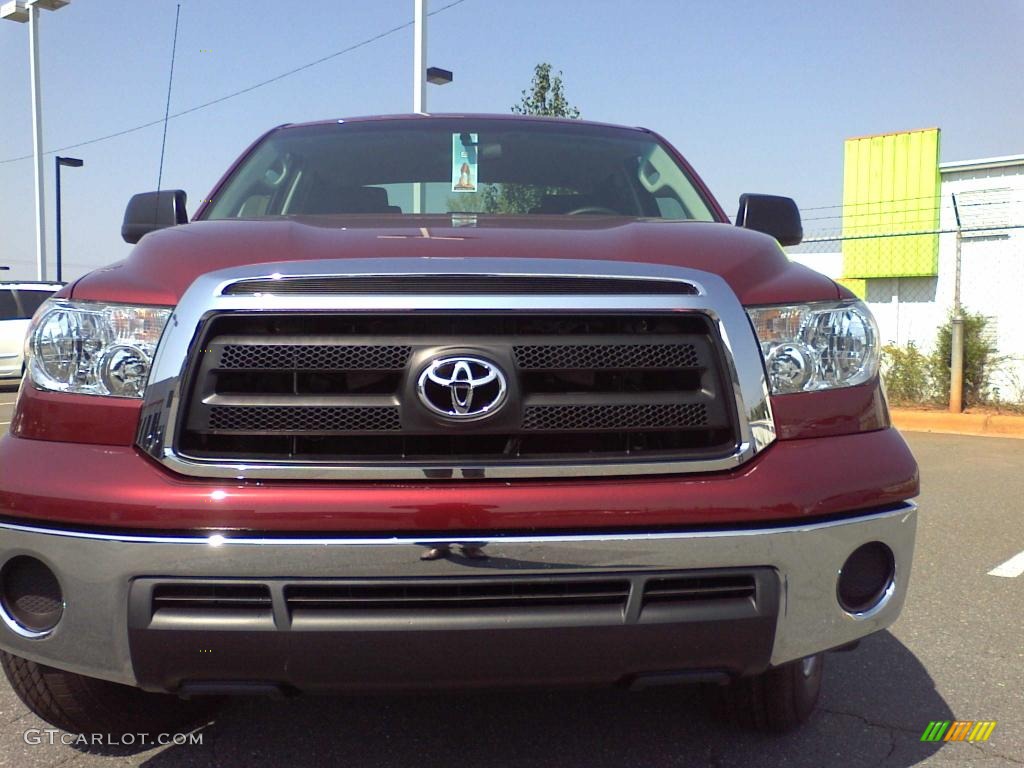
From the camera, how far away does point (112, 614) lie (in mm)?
1858

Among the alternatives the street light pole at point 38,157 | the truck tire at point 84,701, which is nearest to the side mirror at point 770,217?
the truck tire at point 84,701

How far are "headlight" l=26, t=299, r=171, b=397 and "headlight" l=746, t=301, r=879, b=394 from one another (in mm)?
1283

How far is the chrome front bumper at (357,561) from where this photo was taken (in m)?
1.82

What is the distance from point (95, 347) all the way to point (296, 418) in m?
0.49

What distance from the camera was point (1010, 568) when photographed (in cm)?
444

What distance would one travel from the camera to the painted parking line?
434 cm

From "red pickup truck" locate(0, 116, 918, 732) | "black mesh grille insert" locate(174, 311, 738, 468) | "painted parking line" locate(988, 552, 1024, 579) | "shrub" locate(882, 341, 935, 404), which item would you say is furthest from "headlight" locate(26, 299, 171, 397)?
"shrub" locate(882, 341, 935, 404)

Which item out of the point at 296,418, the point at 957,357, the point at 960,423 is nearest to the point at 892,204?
the point at 957,357

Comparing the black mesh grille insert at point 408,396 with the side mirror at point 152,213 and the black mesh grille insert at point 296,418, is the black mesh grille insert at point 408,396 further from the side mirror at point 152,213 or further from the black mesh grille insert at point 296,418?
the side mirror at point 152,213

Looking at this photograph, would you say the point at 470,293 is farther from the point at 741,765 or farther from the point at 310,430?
the point at 741,765

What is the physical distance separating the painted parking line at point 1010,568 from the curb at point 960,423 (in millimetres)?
4963

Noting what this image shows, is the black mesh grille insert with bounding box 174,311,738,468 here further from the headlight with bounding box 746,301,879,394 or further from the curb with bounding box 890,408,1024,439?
the curb with bounding box 890,408,1024,439

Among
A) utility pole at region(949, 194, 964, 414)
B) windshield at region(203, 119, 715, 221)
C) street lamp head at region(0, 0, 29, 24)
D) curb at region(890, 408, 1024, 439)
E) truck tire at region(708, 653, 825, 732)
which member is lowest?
curb at region(890, 408, 1024, 439)

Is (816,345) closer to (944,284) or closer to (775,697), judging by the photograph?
(775,697)
